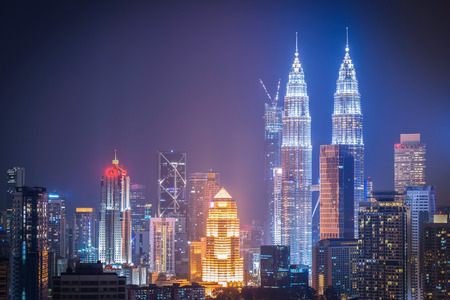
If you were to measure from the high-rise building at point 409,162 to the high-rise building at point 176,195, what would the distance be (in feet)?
22.8

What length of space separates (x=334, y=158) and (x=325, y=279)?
19.1 feet

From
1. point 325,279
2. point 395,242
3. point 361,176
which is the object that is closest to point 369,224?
point 395,242

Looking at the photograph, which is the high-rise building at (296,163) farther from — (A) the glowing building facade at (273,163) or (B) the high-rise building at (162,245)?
(B) the high-rise building at (162,245)

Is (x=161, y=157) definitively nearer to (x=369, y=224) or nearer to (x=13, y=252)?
(x=369, y=224)

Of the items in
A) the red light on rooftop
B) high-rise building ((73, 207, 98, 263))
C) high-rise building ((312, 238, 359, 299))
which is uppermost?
the red light on rooftop

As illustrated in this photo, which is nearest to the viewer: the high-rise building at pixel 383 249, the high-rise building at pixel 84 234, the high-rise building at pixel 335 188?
the high-rise building at pixel 383 249

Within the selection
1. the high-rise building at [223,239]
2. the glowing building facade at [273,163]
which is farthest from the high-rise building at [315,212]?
the high-rise building at [223,239]

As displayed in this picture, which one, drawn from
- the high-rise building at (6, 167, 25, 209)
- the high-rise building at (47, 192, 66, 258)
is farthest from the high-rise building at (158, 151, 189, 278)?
the high-rise building at (6, 167, 25, 209)

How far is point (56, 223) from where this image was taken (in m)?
27.7

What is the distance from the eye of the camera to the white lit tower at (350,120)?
33.8 meters

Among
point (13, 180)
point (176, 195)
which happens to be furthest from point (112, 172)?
point (13, 180)

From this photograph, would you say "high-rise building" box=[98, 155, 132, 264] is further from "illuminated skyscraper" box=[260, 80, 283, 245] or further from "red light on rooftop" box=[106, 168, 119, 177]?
"illuminated skyscraper" box=[260, 80, 283, 245]

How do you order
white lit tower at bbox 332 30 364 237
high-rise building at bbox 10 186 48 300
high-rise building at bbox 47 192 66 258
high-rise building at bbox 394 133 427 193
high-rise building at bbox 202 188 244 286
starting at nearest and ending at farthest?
high-rise building at bbox 10 186 48 300, high-rise building at bbox 47 192 66 258, high-rise building at bbox 394 133 427 193, high-rise building at bbox 202 188 244 286, white lit tower at bbox 332 30 364 237

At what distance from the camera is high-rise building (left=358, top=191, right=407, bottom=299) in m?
25.4
